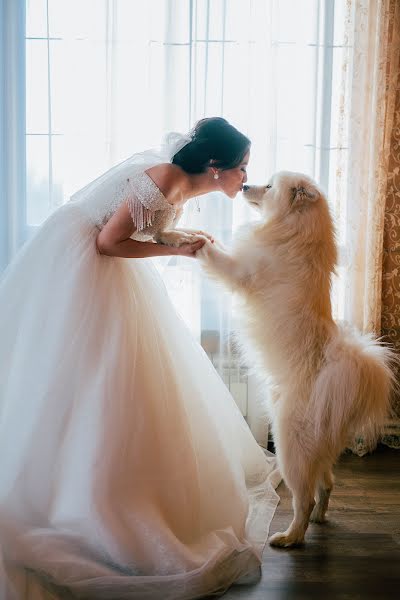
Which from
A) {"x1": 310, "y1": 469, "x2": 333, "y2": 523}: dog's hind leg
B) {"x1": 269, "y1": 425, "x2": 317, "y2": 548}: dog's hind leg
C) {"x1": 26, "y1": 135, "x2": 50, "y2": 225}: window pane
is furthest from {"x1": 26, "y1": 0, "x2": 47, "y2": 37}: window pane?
{"x1": 310, "y1": 469, "x2": 333, "y2": 523}: dog's hind leg

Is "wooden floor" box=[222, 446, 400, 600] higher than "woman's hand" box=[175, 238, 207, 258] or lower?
lower

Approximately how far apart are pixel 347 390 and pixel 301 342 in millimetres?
215

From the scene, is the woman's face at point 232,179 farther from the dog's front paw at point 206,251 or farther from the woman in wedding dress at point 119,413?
the dog's front paw at point 206,251

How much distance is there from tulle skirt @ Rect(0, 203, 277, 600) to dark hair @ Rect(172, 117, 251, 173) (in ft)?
1.23

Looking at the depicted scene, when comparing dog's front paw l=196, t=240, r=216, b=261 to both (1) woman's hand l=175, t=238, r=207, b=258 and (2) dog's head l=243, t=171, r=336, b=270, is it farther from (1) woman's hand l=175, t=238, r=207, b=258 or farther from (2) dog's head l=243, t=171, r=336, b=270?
(2) dog's head l=243, t=171, r=336, b=270

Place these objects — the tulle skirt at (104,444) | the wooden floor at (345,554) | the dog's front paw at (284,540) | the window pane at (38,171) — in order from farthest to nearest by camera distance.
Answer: the window pane at (38,171) → the dog's front paw at (284,540) → the wooden floor at (345,554) → the tulle skirt at (104,444)

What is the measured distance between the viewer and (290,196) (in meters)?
2.12

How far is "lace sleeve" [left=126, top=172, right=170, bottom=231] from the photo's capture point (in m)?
1.94

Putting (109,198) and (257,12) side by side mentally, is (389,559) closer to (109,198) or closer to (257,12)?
(109,198)

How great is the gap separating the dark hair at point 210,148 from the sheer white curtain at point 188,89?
2.39 feet

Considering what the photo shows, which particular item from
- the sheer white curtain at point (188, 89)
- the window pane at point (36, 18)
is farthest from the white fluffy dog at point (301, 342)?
the window pane at point (36, 18)

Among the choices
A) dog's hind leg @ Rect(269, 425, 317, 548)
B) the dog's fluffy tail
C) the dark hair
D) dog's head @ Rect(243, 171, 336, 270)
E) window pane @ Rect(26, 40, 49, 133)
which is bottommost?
dog's hind leg @ Rect(269, 425, 317, 548)

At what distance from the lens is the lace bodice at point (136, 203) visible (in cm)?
194

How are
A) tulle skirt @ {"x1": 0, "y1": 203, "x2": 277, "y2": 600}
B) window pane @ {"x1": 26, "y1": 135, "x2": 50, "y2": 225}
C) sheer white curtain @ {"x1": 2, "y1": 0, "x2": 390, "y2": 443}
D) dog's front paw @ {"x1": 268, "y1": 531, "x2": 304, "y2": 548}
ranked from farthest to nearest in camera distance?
window pane @ {"x1": 26, "y1": 135, "x2": 50, "y2": 225}, sheer white curtain @ {"x1": 2, "y1": 0, "x2": 390, "y2": 443}, dog's front paw @ {"x1": 268, "y1": 531, "x2": 304, "y2": 548}, tulle skirt @ {"x1": 0, "y1": 203, "x2": 277, "y2": 600}
